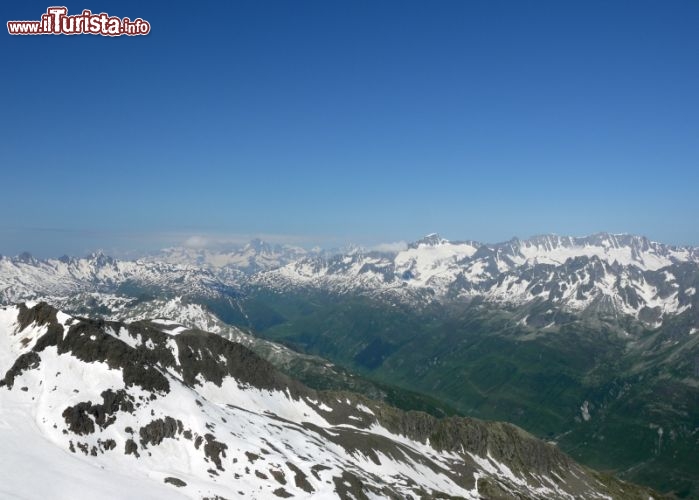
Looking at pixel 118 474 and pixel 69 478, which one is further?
pixel 118 474

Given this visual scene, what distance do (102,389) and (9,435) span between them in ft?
82.3

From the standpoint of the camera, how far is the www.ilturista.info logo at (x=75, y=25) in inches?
5148

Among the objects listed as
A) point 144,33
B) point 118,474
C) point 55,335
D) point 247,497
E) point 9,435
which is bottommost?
point 247,497

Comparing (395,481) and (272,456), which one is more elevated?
(272,456)

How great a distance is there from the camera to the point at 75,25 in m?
132

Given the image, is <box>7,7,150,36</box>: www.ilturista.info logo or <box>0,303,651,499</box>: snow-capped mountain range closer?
<box>0,303,651,499</box>: snow-capped mountain range

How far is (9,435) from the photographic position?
112188 millimetres

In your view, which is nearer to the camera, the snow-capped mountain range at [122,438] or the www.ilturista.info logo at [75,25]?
the snow-capped mountain range at [122,438]

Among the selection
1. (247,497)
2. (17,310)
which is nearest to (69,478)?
(247,497)

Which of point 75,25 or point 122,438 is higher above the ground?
point 75,25

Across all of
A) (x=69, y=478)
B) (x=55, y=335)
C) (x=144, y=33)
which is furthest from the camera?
(x=55, y=335)

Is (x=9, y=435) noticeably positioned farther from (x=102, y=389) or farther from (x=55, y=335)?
(x=55, y=335)

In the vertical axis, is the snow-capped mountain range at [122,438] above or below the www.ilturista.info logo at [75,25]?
below

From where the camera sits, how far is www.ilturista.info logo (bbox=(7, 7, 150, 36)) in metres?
131
